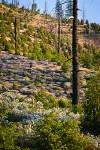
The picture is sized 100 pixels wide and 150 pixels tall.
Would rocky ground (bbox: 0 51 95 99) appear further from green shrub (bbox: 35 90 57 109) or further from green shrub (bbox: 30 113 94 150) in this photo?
green shrub (bbox: 30 113 94 150)

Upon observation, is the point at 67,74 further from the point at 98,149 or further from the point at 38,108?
the point at 98,149

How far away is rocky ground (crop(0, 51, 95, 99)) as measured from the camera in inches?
1011

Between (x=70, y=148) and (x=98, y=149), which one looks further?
(x=98, y=149)

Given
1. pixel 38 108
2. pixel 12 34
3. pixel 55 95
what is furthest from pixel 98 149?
pixel 12 34

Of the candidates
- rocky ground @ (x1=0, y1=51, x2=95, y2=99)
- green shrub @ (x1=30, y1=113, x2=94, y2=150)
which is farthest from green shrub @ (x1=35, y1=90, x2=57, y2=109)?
green shrub @ (x1=30, y1=113, x2=94, y2=150)

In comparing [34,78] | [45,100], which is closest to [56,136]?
[45,100]

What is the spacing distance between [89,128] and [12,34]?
40947mm

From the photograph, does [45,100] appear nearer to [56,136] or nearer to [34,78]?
[34,78]

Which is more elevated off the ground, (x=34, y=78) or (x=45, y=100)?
(x=34, y=78)

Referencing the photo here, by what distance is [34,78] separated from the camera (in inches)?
1133

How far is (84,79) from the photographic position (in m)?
30.3

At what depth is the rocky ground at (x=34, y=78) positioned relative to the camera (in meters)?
25.7

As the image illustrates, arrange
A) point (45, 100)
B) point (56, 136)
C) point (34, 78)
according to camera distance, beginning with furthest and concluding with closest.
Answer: point (34, 78) < point (45, 100) < point (56, 136)

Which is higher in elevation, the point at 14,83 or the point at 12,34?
the point at 12,34
